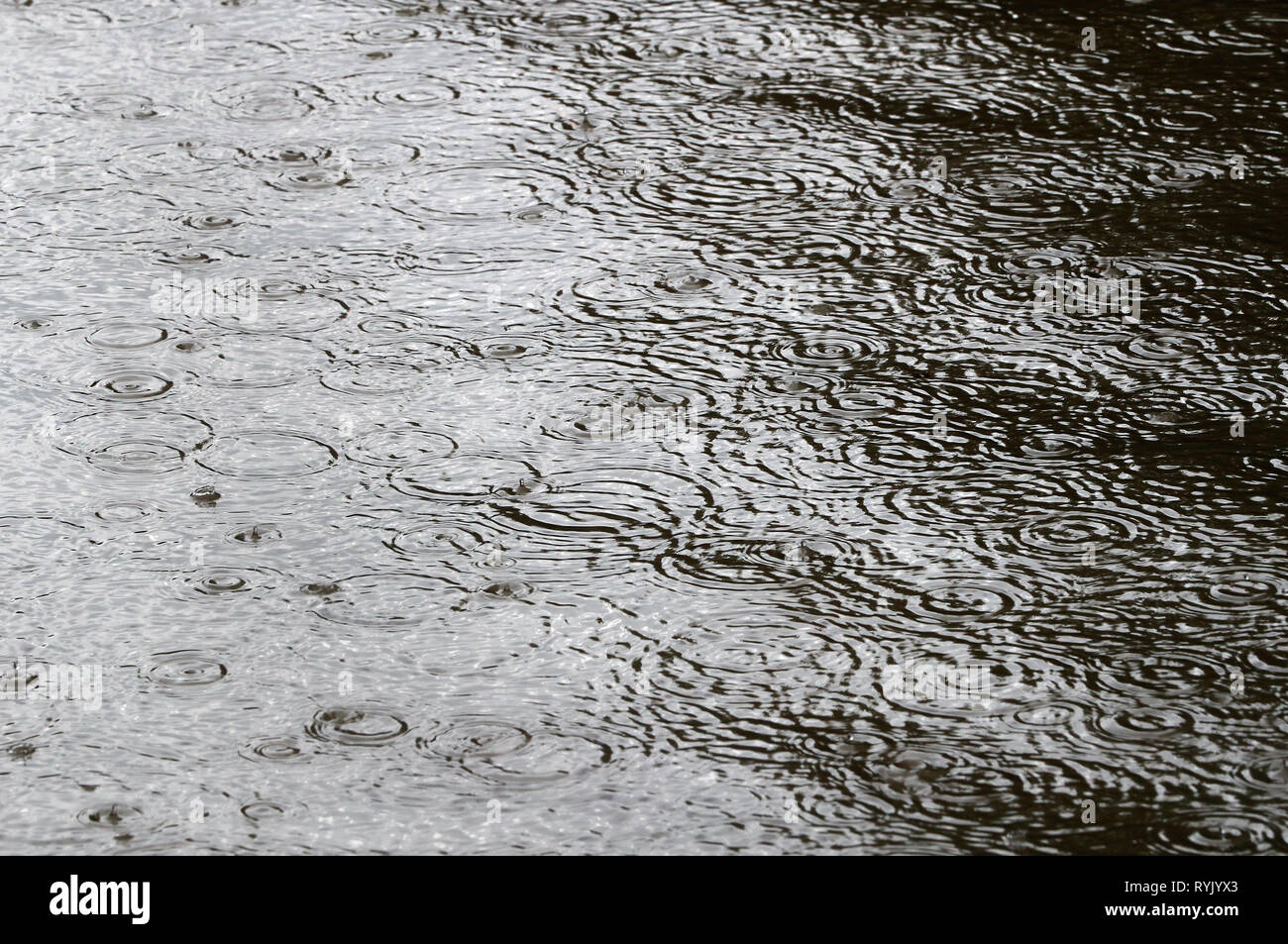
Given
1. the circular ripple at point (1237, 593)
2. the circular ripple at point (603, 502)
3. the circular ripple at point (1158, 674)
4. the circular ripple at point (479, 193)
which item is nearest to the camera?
the circular ripple at point (1158, 674)

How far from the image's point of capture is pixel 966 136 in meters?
4.28

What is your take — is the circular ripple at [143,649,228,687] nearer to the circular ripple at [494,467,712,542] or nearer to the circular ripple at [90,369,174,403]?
the circular ripple at [494,467,712,542]

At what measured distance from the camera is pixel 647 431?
326 centimetres

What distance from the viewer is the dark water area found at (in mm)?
2461

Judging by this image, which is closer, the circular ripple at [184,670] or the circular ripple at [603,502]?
the circular ripple at [184,670]

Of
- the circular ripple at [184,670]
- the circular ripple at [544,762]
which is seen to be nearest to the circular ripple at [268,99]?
the circular ripple at [184,670]

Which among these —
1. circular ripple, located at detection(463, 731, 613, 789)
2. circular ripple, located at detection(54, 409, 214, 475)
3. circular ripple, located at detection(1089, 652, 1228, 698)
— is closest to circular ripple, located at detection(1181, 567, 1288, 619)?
circular ripple, located at detection(1089, 652, 1228, 698)

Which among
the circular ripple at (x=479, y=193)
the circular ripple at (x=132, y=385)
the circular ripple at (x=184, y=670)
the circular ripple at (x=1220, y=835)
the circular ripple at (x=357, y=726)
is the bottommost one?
the circular ripple at (x=184, y=670)

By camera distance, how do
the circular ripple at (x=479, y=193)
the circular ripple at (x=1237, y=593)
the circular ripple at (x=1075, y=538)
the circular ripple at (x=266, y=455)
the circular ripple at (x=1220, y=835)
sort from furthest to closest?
1. the circular ripple at (x=479, y=193)
2. the circular ripple at (x=266, y=455)
3. the circular ripple at (x=1075, y=538)
4. the circular ripple at (x=1237, y=593)
5. the circular ripple at (x=1220, y=835)

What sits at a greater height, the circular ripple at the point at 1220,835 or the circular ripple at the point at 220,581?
the circular ripple at the point at 1220,835

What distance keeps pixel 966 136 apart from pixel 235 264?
178cm

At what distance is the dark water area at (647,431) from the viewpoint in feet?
8.07

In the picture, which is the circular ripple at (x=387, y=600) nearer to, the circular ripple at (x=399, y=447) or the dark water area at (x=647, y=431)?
the dark water area at (x=647, y=431)
